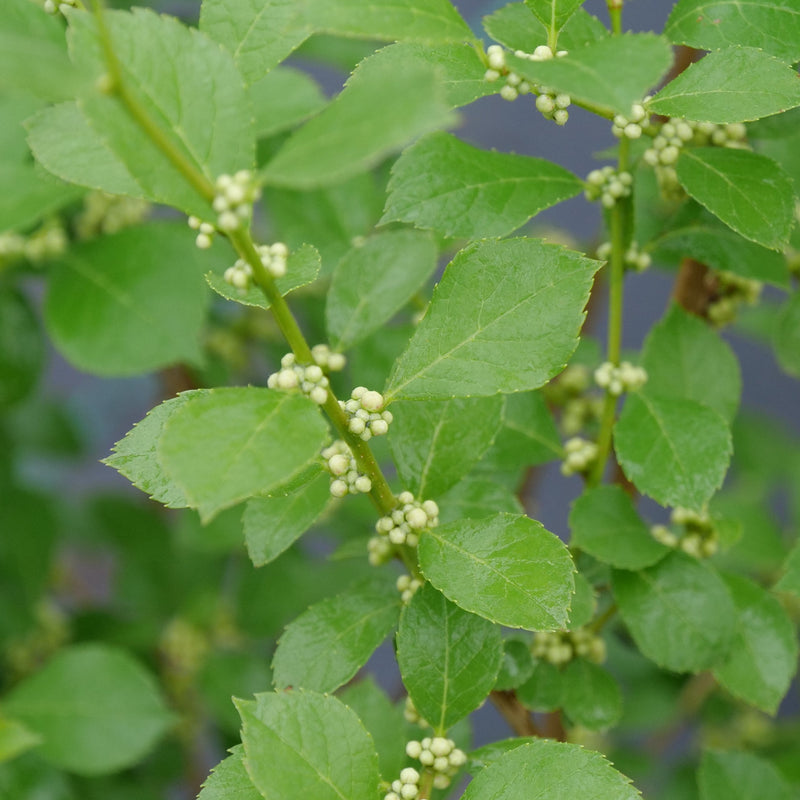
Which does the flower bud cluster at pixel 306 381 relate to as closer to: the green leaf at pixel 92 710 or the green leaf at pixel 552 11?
the green leaf at pixel 552 11

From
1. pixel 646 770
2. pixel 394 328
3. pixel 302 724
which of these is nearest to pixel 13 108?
pixel 394 328

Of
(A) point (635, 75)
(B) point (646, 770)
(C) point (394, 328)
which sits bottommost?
(B) point (646, 770)

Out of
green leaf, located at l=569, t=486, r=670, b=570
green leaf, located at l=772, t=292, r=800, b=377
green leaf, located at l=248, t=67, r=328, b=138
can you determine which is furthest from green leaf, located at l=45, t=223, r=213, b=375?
green leaf, located at l=772, t=292, r=800, b=377

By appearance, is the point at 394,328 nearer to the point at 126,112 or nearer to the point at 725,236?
the point at 725,236

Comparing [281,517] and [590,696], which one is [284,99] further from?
[590,696]

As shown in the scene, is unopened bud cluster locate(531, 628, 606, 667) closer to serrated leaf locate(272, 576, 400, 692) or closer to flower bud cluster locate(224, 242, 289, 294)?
serrated leaf locate(272, 576, 400, 692)

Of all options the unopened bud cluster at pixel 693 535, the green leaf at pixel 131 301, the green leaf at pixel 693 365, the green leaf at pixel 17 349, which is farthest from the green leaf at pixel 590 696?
the green leaf at pixel 17 349
